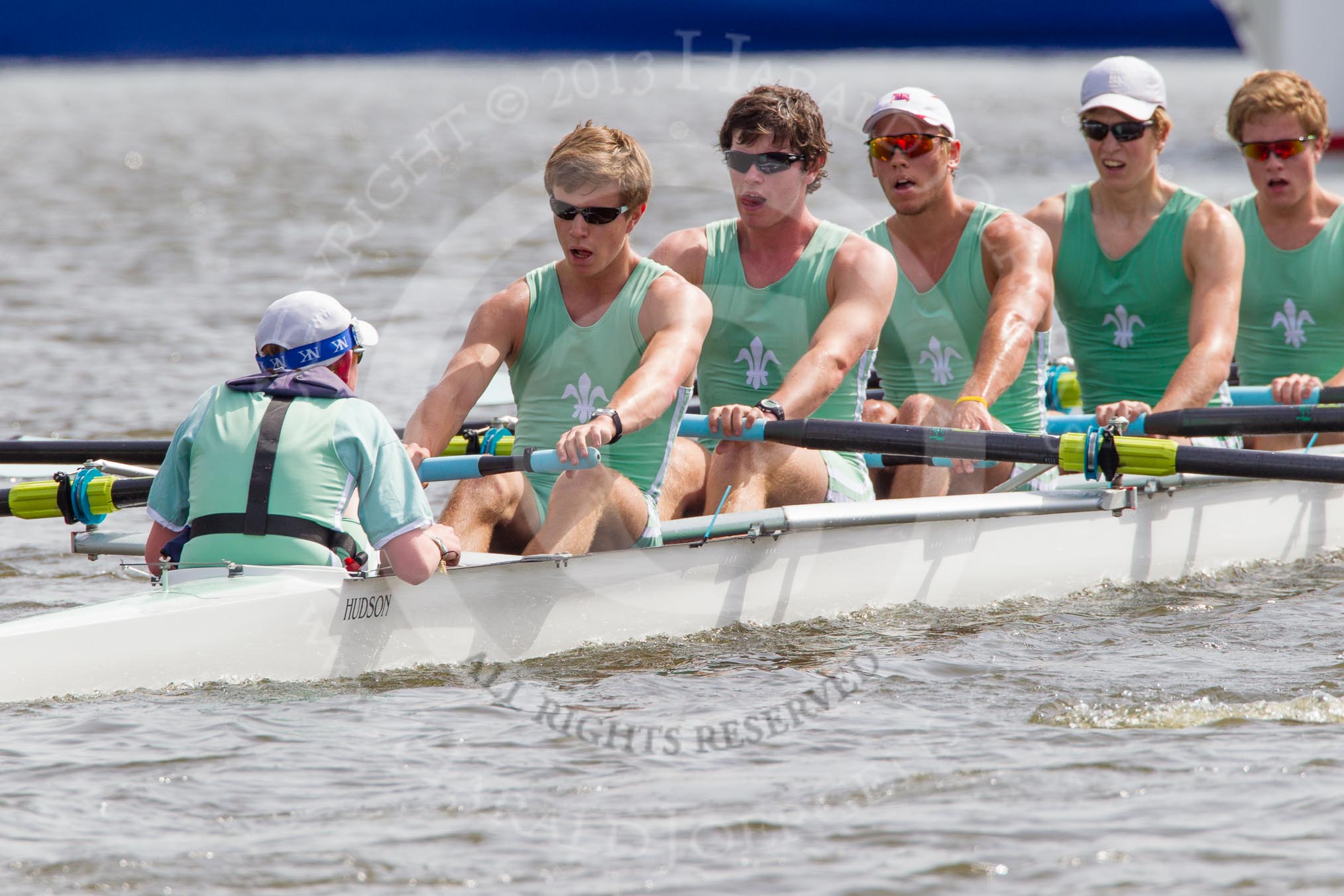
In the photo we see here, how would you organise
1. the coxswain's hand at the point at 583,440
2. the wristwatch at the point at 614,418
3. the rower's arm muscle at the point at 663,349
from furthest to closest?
the rower's arm muscle at the point at 663,349, the wristwatch at the point at 614,418, the coxswain's hand at the point at 583,440

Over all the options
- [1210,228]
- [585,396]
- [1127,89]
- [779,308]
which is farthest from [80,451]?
[1210,228]

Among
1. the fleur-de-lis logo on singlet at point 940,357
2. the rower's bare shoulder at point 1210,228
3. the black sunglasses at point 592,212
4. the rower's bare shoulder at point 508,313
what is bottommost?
the fleur-de-lis logo on singlet at point 940,357

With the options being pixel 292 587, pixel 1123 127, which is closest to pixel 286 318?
pixel 292 587

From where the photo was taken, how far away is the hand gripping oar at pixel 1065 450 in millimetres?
5516

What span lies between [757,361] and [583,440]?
142 cm

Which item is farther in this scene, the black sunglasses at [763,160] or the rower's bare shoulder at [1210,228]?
the rower's bare shoulder at [1210,228]

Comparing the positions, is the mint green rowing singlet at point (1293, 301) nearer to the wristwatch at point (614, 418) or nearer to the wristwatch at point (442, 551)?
the wristwatch at point (614, 418)

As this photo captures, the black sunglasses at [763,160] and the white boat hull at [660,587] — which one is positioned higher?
the black sunglasses at [763,160]

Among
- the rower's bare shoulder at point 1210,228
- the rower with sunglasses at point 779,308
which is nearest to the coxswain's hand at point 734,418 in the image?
the rower with sunglasses at point 779,308

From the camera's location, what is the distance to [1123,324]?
7109 millimetres

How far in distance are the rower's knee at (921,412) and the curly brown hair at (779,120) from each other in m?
1.00

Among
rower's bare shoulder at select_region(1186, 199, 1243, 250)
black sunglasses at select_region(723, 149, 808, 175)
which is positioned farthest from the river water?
black sunglasses at select_region(723, 149, 808, 175)

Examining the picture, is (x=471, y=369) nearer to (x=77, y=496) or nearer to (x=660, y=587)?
(x=660, y=587)

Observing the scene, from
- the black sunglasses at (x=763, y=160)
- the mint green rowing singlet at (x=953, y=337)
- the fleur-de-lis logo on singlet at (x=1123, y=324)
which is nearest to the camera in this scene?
the black sunglasses at (x=763, y=160)
